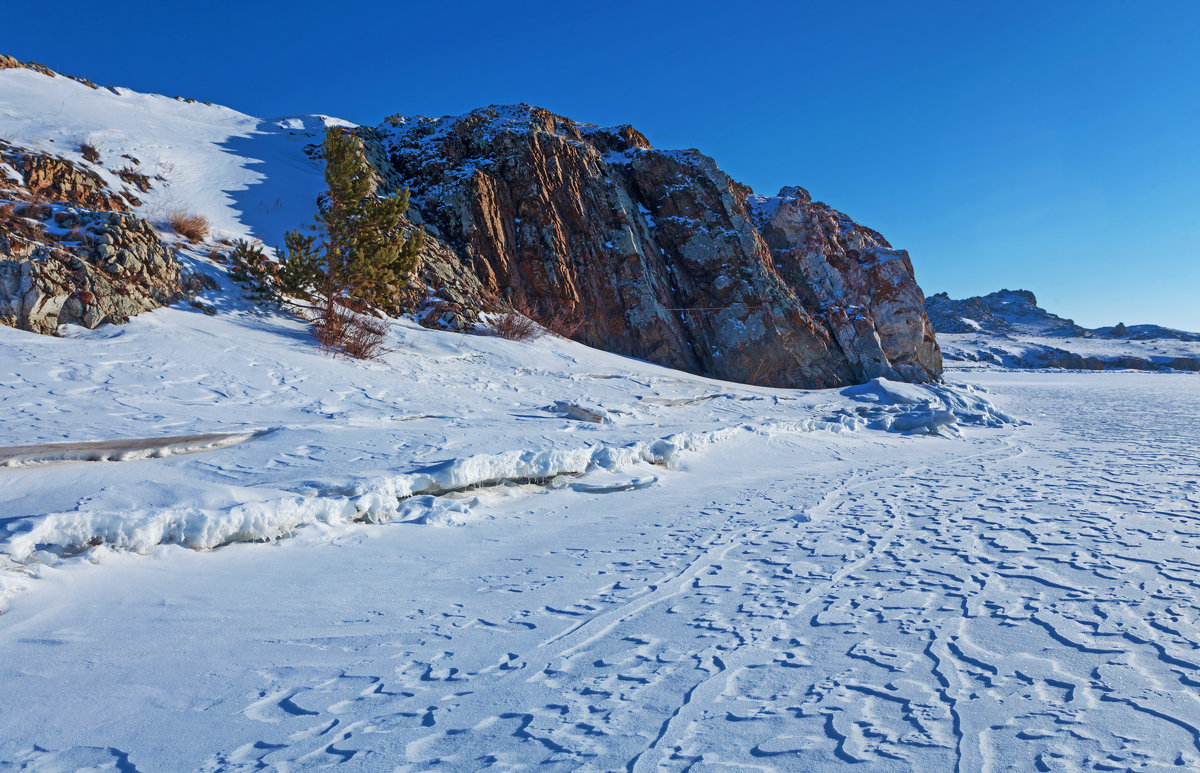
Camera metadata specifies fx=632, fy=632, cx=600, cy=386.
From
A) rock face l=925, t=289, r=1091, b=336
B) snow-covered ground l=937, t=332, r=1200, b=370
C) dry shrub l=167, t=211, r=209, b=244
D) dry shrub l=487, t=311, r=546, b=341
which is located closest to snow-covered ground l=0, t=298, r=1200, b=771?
dry shrub l=167, t=211, r=209, b=244

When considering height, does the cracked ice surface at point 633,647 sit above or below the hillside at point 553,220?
below

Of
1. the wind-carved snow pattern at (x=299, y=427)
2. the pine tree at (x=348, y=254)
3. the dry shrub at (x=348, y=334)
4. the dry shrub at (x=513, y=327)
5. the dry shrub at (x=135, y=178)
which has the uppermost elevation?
the dry shrub at (x=135, y=178)

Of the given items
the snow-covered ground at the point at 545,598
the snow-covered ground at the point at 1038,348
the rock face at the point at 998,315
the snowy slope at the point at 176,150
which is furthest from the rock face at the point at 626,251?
the rock face at the point at 998,315

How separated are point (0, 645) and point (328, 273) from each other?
1007cm

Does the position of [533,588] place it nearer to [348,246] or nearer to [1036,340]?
[348,246]

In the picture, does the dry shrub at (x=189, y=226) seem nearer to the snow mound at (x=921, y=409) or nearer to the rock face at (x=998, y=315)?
the snow mound at (x=921, y=409)

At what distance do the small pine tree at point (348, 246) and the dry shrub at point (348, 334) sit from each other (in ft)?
1.17

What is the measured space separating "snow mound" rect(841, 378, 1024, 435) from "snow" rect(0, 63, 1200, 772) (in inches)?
127

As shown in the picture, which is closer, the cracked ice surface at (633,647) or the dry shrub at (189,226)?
the cracked ice surface at (633,647)

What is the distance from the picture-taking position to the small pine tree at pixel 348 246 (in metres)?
11.9

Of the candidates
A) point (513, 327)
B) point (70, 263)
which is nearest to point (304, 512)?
point (70, 263)

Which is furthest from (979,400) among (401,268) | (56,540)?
(56,540)

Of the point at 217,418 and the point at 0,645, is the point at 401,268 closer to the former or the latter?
the point at 217,418

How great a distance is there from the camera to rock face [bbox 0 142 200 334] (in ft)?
28.2
